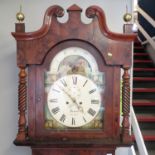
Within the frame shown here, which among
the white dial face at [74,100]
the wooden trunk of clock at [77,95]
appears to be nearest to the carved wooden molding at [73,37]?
the wooden trunk of clock at [77,95]

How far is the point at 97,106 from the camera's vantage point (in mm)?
1302

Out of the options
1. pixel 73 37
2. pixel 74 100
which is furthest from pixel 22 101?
pixel 73 37

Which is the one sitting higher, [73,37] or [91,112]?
[73,37]

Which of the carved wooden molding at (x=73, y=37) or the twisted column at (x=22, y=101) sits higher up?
the carved wooden molding at (x=73, y=37)

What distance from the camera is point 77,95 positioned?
1307 millimetres

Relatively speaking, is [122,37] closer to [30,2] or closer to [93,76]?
[93,76]

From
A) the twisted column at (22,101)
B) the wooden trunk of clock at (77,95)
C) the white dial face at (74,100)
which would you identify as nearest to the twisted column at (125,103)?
the wooden trunk of clock at (77,95)

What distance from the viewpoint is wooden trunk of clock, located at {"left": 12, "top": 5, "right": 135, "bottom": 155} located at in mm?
1273

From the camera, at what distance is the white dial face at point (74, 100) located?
1299 millimetres

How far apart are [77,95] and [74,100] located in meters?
0.03

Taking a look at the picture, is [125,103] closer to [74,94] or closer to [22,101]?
[74,94]

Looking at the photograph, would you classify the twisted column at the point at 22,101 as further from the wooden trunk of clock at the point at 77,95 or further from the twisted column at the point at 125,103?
the twisted column at the point at 125,103

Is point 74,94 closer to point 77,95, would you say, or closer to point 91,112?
point 77,95

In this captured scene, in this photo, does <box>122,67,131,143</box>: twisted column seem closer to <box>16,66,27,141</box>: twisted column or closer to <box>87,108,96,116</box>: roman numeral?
<box>87,108,96,116</box>: roman numeral
